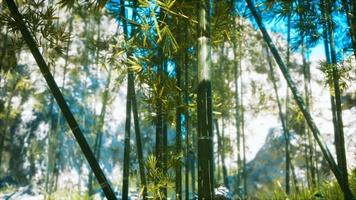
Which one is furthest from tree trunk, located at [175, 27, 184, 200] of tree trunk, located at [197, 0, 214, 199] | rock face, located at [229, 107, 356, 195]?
rock face, located at [229, 107, 356, 195]

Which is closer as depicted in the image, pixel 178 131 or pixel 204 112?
pixel 204 112

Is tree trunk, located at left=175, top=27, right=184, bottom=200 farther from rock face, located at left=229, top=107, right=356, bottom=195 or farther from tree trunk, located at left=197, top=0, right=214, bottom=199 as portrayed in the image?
rock face, located at left=229, top=107, right=356, bottom=195

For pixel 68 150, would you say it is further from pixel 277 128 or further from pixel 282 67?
pixel 282 67

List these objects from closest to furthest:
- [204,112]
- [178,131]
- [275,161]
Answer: [204,112] < [178,131] < [275,161]

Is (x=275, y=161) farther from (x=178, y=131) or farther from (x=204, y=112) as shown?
(x=204, y=112)

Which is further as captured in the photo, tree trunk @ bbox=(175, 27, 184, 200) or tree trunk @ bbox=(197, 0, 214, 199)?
tree trunk @ bbox=(175, 27, 184, 200)

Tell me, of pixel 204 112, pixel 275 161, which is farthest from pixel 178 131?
pixel 275 161

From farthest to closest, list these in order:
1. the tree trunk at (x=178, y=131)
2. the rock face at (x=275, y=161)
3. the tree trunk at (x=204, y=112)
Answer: the rock face at (x=275, y=161) < the tree trunk at (x=178, y=131) < the tree trunk at (x=204, y=112)

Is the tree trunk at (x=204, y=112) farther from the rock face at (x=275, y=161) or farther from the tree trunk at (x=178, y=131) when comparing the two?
the rock face at (x=275, y=161)

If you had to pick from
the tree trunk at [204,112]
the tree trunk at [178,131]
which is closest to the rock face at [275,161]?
the tree trunk at [178,131]

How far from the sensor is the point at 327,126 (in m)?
13.3

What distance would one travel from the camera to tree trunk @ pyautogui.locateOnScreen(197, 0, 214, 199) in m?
2.57

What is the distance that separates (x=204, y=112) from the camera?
2701 millimetres

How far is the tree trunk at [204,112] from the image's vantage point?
2.57 metres
